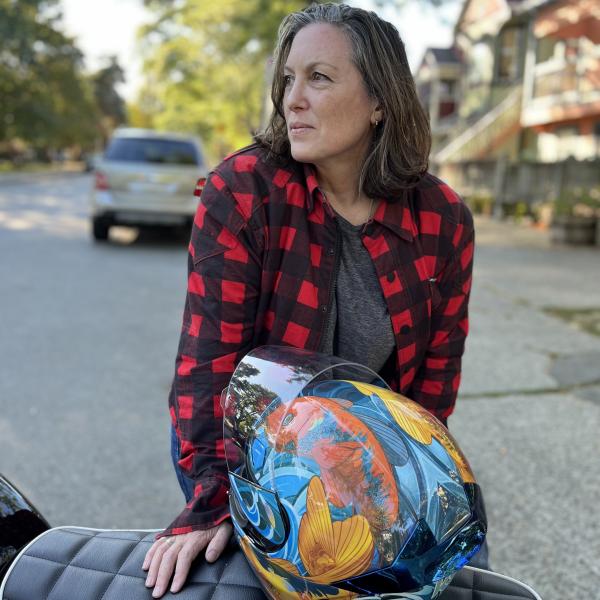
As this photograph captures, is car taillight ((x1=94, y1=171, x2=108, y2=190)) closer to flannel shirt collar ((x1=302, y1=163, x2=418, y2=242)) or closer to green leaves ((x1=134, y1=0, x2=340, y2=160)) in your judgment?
flannel shirt collar ((x1=302, y1=163, x2=418, y2=242))

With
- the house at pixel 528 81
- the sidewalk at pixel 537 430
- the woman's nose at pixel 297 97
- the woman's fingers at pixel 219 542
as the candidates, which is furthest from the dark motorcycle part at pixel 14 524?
the house at pixel 528 81

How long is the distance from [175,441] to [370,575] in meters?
0.88

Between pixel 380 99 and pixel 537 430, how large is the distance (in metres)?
2.83

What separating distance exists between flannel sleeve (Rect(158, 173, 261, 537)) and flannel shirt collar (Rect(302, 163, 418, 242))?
0.19 m

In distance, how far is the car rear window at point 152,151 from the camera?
11273 mm

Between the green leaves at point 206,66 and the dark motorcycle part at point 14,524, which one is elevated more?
the green leaves at point 206,66

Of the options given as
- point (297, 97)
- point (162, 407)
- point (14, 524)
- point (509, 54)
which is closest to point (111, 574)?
point (14, 524)

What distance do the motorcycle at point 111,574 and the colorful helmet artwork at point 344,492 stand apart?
0.13 m

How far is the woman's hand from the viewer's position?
1.37m

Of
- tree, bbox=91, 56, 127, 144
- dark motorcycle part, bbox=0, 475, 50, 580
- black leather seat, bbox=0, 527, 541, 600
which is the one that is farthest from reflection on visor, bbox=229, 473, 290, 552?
tree, bbox=91, 56, 127, 144

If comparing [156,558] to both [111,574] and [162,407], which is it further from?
[162,407]

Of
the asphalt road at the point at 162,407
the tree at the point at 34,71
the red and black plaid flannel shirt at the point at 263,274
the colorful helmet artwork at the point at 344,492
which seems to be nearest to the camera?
the colorful helmet artwork at the point at 344,492

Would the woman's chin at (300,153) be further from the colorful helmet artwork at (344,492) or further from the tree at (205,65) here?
the tree at (205,65)

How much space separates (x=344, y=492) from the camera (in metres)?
1.13
